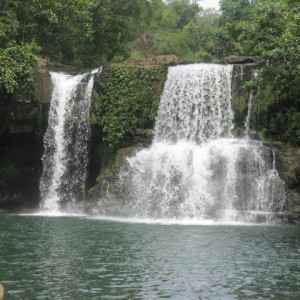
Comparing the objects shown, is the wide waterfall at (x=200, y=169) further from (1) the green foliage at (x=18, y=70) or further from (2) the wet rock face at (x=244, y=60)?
(1) the green foliage at (x=18, y=70)

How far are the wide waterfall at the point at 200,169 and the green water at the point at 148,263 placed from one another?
4111mm

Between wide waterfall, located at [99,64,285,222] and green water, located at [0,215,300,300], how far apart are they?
4.11 m

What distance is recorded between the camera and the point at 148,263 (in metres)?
12.0

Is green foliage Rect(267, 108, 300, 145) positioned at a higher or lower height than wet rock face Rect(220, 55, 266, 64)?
lower

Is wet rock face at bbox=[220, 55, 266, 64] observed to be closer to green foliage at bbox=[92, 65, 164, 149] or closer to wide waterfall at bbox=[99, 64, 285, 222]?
wide waterfall at bbox=[99, 64, 285, 222]

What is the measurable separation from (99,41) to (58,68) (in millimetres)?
8209

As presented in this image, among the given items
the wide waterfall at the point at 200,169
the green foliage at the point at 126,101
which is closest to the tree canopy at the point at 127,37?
the wide waterfall at the point at 200,169

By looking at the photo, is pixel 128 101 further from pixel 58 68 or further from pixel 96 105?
pixel 58 68

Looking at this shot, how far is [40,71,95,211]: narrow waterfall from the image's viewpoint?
2733 centimetres

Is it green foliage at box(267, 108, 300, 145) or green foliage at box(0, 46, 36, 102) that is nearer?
green foliage at box(267, 108, 300, 145)

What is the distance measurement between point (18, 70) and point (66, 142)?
476 cm

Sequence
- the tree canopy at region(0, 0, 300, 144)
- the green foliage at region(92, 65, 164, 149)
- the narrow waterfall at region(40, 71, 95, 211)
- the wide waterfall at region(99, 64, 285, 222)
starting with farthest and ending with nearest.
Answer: the narrow waterfall at region(40, 71, 95, 211)
the green foliage at region(92, 65, 164, 149)
the tree canopy at region(0, 0, 300, 144)
the wide waterfall at region(99, 64, 285, 222)

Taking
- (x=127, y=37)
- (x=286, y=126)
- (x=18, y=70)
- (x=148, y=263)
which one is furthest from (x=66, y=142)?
(x=148, y=263)

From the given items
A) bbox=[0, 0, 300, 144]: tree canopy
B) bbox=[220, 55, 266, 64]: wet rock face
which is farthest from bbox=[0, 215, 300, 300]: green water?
bbox=[220, 55, 266, 64]: wet rock face
